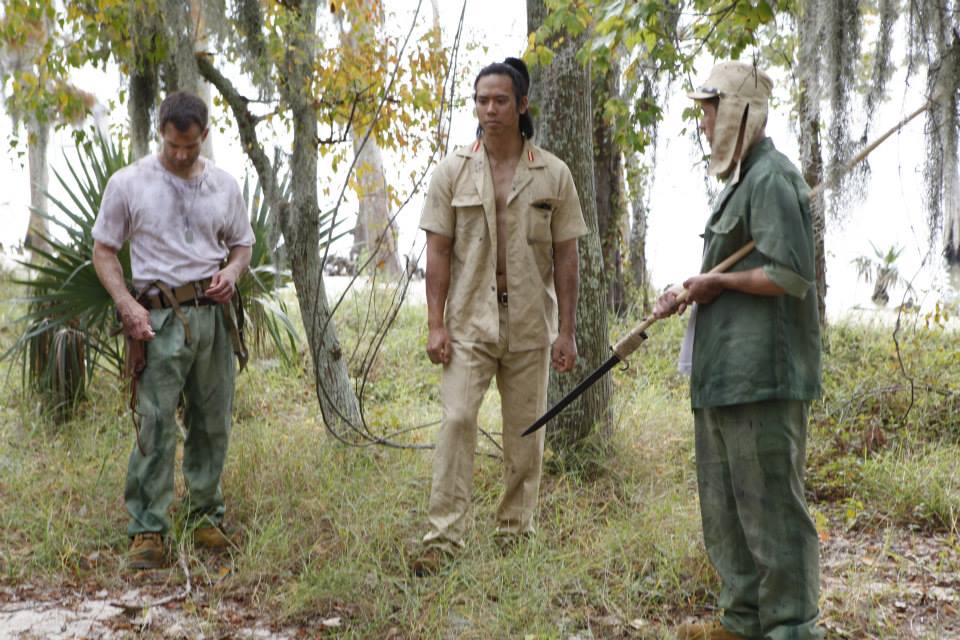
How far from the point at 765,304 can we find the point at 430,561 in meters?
1.71

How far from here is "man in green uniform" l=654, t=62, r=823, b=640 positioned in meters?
2.77

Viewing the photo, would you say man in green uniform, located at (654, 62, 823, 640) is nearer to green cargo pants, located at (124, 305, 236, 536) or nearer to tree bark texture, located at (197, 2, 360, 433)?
green cargo pants, located at (124, 305, 236, 536)

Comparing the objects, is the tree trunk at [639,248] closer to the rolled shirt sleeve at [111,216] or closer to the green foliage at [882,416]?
the green foliage at [882,416]

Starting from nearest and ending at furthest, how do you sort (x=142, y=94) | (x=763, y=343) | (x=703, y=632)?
(x=763, y=343)
(x=703, y=632)
(x=142, y=94)

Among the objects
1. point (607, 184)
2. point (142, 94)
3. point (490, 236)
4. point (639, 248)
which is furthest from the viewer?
point (639, 248)

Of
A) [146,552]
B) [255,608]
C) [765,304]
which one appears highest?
[765,304]

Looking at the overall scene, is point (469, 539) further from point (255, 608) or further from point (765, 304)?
point (765, 304)

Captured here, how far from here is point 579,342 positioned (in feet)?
16.0

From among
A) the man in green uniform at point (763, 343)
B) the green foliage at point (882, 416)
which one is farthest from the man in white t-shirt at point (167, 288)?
the green foliage at point (882, 416)

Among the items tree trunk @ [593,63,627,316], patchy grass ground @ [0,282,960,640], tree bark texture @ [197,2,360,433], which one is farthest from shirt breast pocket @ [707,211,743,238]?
tree trunk @ [593,63,627,316]

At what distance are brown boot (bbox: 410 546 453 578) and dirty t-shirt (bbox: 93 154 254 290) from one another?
159 cm

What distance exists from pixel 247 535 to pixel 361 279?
6747mm

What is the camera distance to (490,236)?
383cm

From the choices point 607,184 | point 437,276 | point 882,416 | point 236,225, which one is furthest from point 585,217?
point 607,184
